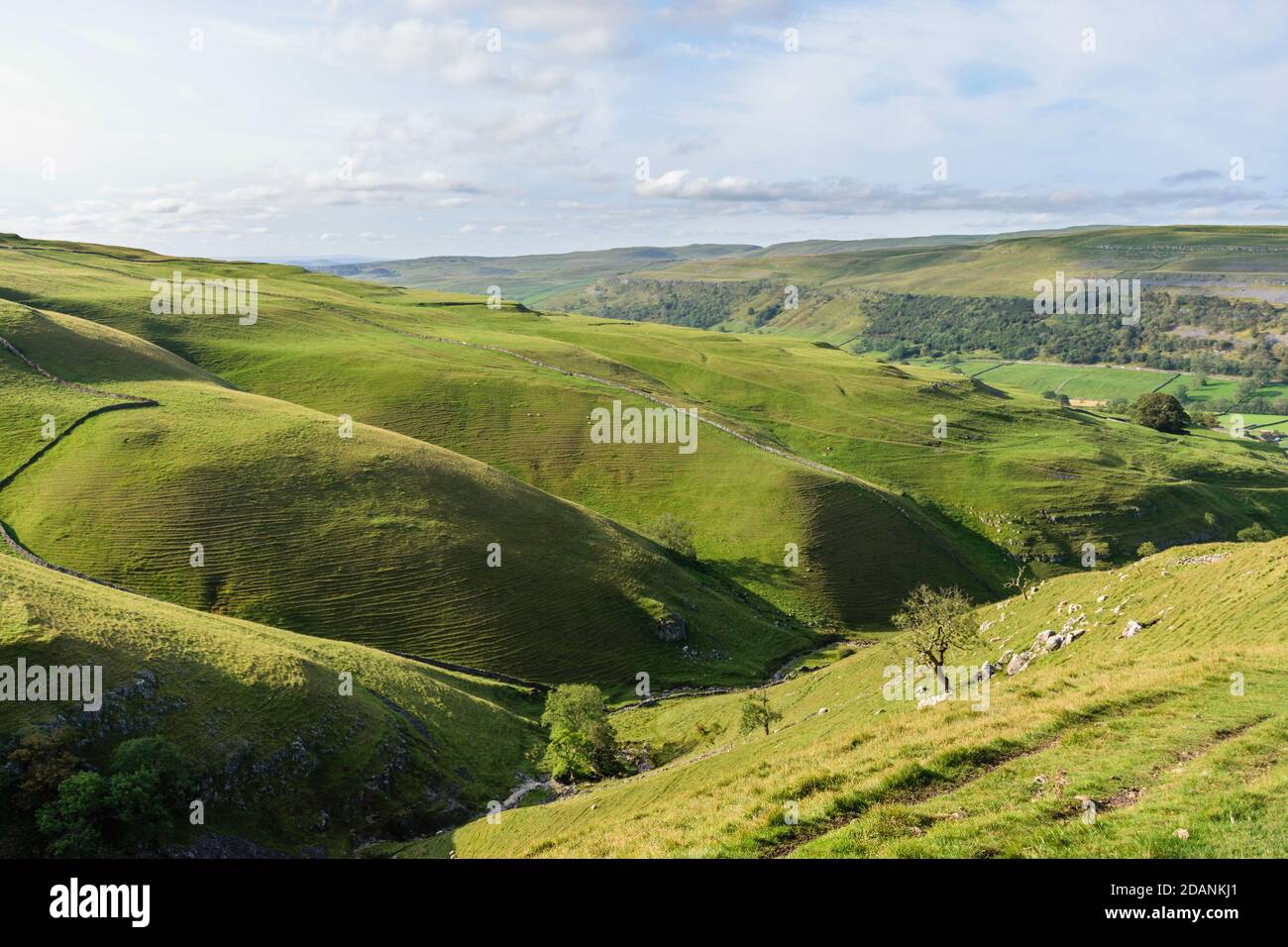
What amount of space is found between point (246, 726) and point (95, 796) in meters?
8.70

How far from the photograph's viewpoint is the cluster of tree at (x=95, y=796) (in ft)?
110

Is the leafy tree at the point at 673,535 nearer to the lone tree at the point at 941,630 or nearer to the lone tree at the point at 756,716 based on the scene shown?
the lone tree at the point at 756,716

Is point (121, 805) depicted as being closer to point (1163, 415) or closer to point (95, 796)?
point (95, 796)

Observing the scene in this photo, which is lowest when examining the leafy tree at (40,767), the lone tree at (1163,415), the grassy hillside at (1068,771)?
the leafy tree at (40,767)

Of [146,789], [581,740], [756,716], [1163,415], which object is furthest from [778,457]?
[1163,415]

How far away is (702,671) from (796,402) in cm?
10346

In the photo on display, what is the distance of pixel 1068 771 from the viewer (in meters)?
19.0

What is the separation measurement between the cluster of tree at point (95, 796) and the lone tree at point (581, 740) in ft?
79.2

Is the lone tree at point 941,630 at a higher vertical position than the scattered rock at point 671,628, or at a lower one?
higher

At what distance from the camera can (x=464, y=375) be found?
140m

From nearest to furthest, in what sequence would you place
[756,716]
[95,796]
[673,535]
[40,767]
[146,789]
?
[95,796], [40,767], [146,789], [756,716], [673,535]

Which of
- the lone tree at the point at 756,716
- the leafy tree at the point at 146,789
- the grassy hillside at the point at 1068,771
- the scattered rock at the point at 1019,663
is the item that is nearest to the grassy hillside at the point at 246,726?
the leafy tree at the point at 146,789
